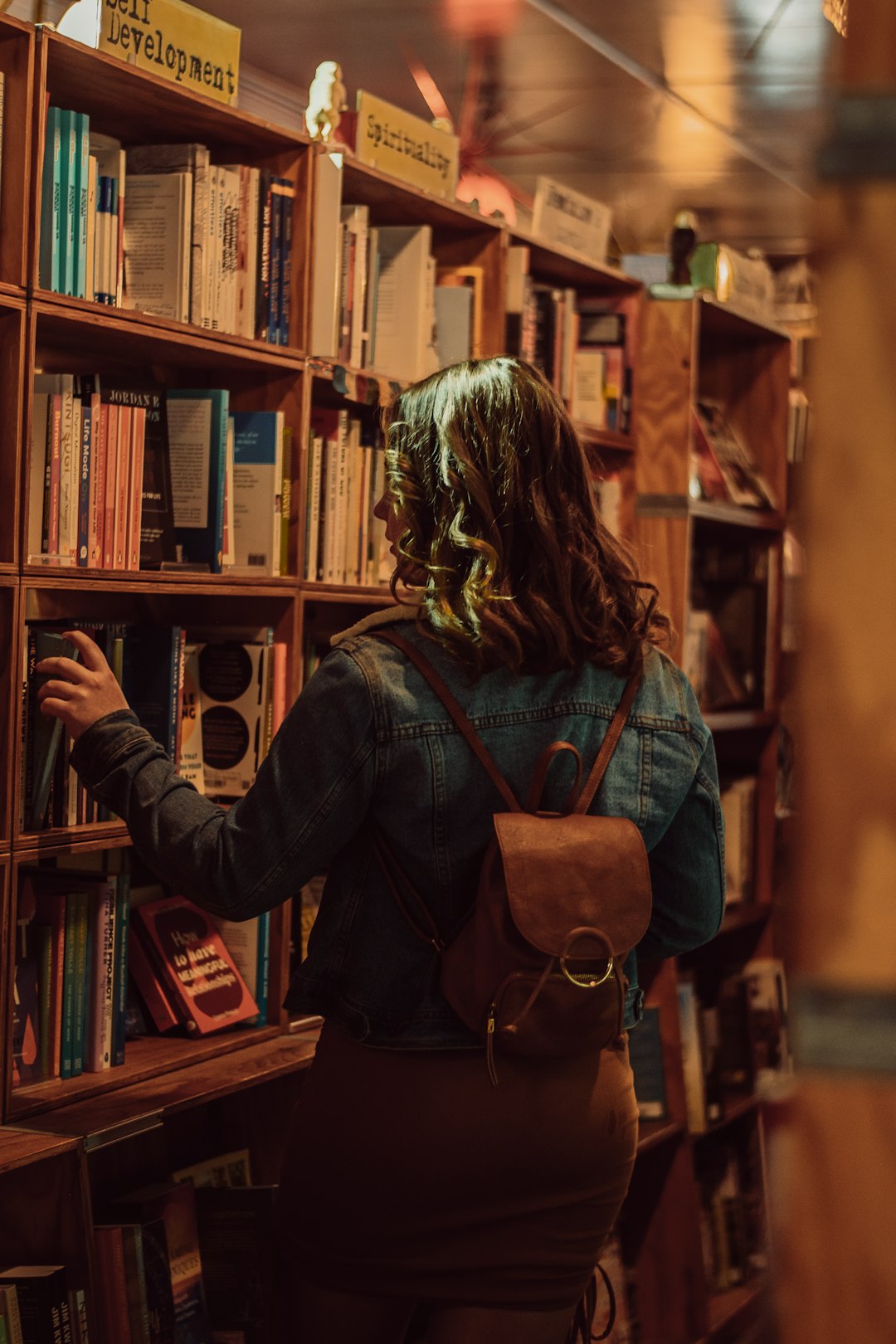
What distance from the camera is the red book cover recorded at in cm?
230

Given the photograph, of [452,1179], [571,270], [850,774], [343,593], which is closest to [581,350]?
[571,270]

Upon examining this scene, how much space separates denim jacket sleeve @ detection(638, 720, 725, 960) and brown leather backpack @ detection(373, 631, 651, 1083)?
18cm

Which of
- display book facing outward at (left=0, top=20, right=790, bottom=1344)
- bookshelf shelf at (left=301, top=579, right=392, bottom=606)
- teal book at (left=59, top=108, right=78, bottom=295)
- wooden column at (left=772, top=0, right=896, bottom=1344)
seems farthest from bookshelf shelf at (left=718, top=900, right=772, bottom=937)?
wooden column at (left=772, top=0, right=896, bottom=1344)

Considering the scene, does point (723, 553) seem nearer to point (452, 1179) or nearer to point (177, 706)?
point (177, 706)

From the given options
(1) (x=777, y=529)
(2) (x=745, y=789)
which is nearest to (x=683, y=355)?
(1) (x=777, y=529)

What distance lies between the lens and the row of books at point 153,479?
200 centimetres

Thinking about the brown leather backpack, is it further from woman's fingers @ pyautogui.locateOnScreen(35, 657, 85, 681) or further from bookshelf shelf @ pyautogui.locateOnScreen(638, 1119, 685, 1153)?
bookshelf shelf @ pyautogui.locateOnScreen(638, 1119, 685, 1153)

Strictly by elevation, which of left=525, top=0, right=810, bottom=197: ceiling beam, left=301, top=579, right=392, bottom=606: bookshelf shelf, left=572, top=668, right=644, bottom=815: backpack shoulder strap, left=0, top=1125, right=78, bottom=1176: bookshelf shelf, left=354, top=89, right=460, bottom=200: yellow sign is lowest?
left=0, top=1125, right=78, bottom=1176: bookshelf shelf

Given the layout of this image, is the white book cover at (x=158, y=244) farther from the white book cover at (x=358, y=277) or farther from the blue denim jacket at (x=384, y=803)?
the blue denim jacket at (x=384, y=803)

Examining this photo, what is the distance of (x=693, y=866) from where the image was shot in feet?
5.52

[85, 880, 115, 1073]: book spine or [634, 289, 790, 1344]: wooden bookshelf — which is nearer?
[85, 880, 115, 1073]: book spine

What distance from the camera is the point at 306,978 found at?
1.55 m

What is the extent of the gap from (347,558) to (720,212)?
4.91 m

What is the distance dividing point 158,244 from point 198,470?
34 cm
